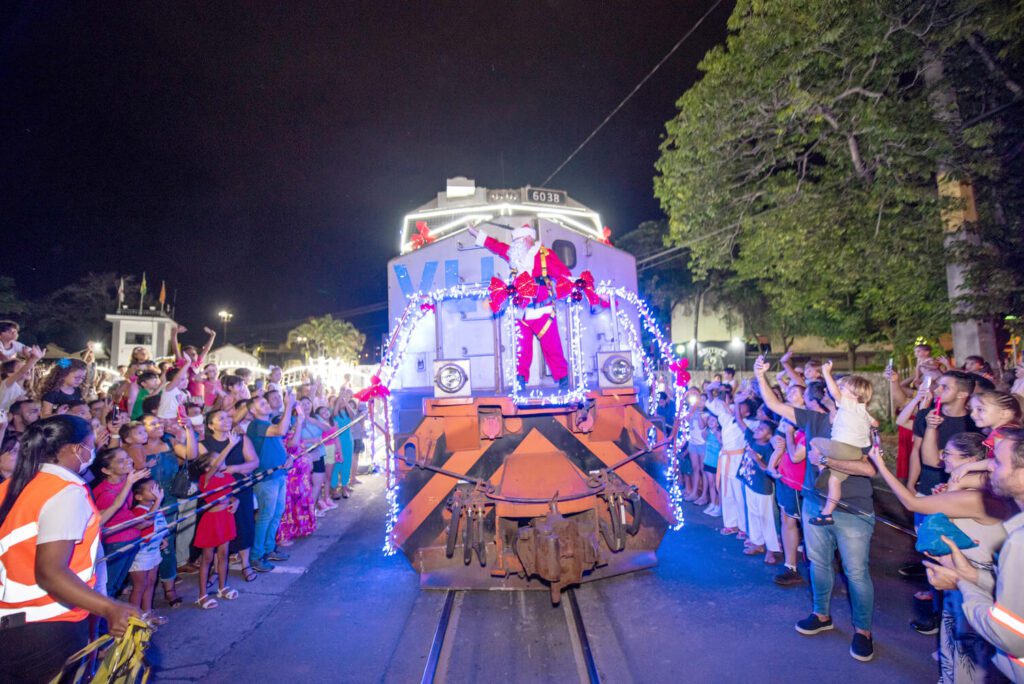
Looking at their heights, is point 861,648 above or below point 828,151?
below

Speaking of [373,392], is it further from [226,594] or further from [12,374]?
[12,374]

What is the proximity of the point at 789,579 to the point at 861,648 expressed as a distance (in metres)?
1.36

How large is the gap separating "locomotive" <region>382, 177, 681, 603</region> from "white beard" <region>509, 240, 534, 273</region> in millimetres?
478

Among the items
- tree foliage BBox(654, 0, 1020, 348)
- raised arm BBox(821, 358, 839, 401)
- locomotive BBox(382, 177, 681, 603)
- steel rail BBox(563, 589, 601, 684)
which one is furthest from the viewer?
tree foliage BBox(654, 0, 1020, 348)

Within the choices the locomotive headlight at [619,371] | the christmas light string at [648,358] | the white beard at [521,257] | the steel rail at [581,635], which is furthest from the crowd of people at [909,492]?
the white beard at [521,257]

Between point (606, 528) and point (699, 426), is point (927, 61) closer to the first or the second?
point (699, 426)

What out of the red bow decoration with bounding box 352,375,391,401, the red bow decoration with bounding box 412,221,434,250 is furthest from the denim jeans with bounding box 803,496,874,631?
the red bow decoration with bounding box 412,221,434,250

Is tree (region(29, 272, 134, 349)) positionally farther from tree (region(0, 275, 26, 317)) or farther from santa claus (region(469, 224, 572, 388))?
santa claus (region(469, 224, 572, 388))

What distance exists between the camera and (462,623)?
4.55 meters

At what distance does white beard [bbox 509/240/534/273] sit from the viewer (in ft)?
16.8

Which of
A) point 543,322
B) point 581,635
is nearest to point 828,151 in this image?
point 543,322

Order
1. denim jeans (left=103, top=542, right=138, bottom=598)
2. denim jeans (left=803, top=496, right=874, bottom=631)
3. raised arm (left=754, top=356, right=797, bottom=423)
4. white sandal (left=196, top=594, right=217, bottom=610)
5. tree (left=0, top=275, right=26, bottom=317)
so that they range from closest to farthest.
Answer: denim jeans (left=803, top=496, right=874, bottom=631) < denim jeans (left=103, top=542, right=138, bottom=598) < raised arm (left=754, top=356, right=797, bottom=423) < white sandal (left=196, top=594, right=217, bottom=610) < tree (left=0, top=275, right=26, bottom=317)

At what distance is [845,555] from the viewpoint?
3.99 m

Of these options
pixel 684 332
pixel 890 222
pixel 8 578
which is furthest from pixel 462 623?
pixel 684 332
